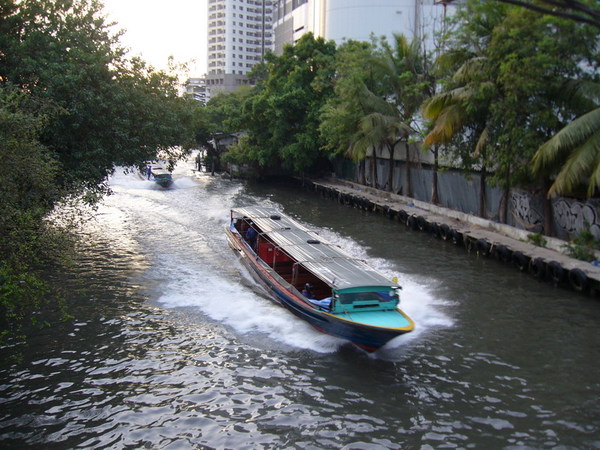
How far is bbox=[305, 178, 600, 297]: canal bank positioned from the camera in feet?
63.6

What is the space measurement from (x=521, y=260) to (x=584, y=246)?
227cm

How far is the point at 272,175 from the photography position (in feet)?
192

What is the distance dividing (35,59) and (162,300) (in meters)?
10.7

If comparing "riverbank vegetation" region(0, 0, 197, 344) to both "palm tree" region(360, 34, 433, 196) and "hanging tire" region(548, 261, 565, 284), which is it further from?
"hanging tire" region(548, 261, 565, 284)

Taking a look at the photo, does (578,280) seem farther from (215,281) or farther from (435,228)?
(215,281)

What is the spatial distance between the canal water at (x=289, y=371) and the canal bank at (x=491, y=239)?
564 millimetres

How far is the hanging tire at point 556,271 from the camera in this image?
19.6 meters

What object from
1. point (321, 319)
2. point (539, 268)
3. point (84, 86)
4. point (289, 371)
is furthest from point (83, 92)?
point (539, 268)

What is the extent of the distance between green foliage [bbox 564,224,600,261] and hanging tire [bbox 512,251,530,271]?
1.53 meters

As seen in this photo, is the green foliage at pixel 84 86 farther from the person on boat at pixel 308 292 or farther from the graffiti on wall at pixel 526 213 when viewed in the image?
the graffiti on wall at pixel 526 213

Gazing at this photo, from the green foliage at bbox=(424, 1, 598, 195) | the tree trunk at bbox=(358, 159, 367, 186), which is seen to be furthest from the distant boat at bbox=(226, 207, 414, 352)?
Answer: the tree trunk at bbox=(358, 159, 367, 186)

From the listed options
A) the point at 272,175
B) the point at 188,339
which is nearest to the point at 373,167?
the point at 272,175

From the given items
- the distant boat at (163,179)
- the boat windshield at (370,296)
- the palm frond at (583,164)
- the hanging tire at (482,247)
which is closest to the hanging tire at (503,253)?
the hanging tire at (482,247)

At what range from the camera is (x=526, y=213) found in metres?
25.0
